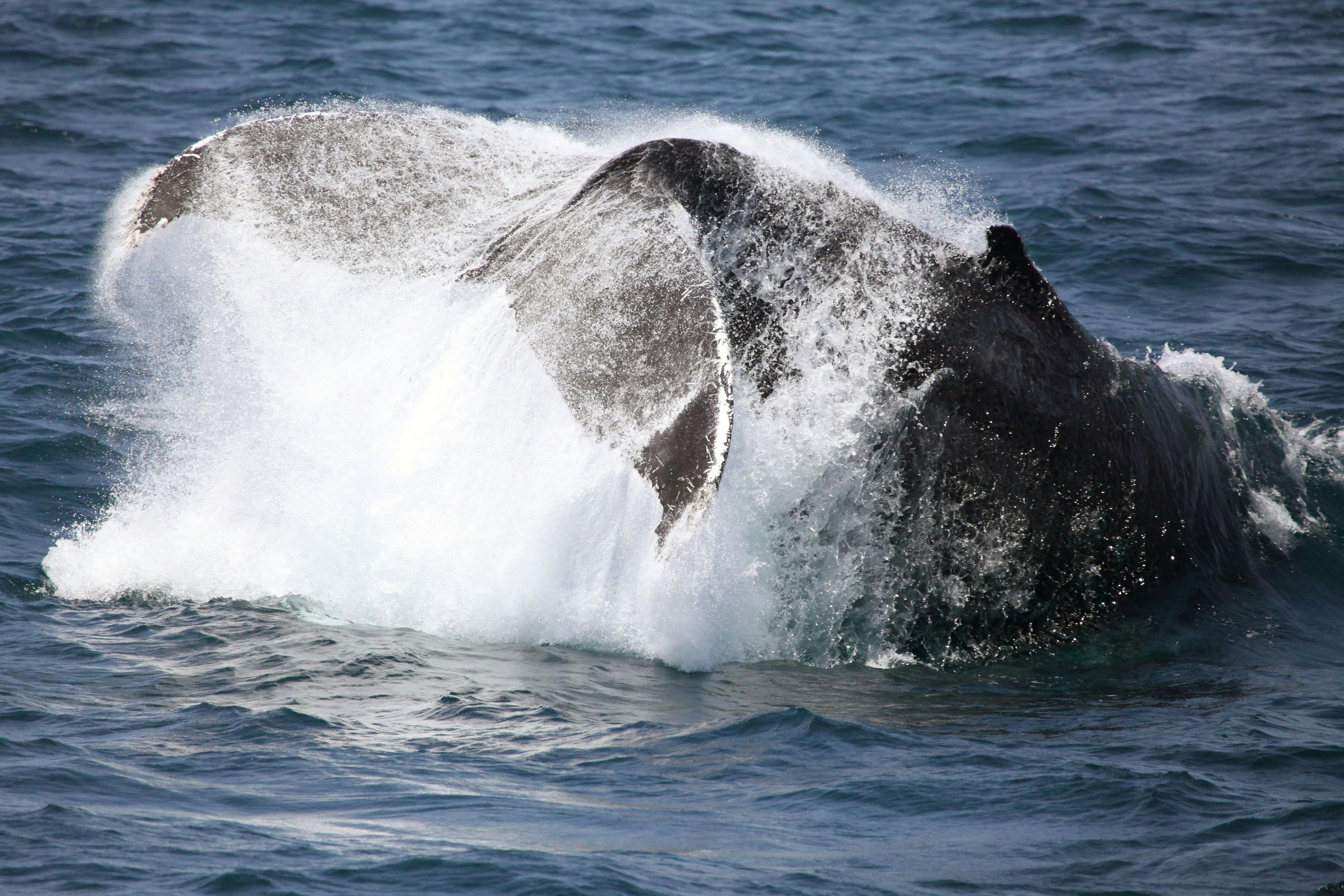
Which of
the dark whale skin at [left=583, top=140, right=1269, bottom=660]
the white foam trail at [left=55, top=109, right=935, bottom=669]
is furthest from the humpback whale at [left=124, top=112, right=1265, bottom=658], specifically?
the white foam trail at [left=55, top=109, right=935, bottom=669]

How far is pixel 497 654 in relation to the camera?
23.6 feet

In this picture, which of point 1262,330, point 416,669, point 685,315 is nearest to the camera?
point 685,315

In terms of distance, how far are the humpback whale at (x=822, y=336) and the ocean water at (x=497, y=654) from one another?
19cm

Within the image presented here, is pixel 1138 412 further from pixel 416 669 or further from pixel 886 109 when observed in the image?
pixel 886 109

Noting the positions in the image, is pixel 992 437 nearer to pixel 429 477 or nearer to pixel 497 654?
pixel 497 654

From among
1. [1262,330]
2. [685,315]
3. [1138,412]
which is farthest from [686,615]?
[1262,330]

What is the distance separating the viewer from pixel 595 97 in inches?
814

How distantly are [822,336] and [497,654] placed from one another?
251cm

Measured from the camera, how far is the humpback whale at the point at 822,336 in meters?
6.09

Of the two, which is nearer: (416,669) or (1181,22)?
(416,669)

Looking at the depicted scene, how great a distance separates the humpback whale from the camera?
6094 mm

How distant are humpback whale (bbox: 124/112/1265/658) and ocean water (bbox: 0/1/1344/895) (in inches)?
7.5

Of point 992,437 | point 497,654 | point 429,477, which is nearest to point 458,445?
point 429,477

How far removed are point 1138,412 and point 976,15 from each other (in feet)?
68.0
